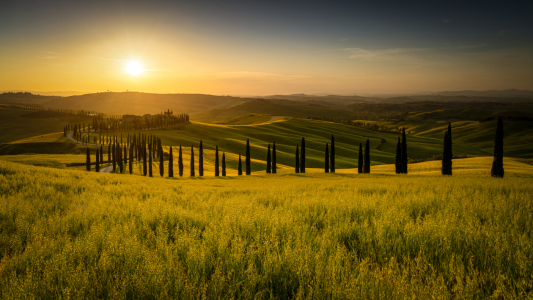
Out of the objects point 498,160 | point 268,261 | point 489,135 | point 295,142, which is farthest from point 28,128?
point 489,135

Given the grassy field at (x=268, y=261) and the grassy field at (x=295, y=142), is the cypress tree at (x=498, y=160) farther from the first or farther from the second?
the grassy field at (x=295, y=142)

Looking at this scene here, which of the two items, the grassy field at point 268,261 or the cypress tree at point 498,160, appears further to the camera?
the cypress tree at point 498,160

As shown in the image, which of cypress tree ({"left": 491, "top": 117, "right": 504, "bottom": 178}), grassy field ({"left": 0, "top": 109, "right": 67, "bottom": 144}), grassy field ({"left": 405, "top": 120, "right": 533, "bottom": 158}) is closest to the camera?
cypress tree ({"left": 491, "top": 117, "right": 504, "bottom": 178})

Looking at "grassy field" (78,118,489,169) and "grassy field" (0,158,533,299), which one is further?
"grassy field" (78,118,489,169)

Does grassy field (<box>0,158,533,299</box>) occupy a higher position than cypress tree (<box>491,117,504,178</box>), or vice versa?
grassy field (<box>0,158,533,299</box>)

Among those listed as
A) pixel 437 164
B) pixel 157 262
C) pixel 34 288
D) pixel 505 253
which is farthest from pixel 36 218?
pixel 437 164

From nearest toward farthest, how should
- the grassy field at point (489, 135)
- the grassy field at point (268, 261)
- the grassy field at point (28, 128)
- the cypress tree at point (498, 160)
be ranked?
the grassy field at point (268, 261)
the cypress tree at point (498, 160)
the grassy field at point (489, 135)
the grassy field at point (28, 128)

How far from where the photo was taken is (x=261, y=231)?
516cm

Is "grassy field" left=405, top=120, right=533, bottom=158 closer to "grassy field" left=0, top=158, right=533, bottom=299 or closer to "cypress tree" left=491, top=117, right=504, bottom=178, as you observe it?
"cypress tree" left=491, top=117, right=504, bottom=178

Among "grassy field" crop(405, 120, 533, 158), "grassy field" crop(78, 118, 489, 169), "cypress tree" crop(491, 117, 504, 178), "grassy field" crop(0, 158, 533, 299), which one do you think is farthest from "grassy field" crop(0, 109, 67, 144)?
"grassy field" crop(405, 120, 533, 158)

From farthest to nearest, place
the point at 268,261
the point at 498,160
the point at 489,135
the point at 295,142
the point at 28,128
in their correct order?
the point at 28,128 → the point at 489,135 → the point at 295,142 → the point at 498,160 → the point at 268,261

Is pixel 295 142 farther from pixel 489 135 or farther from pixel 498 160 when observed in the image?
pixel 489 135

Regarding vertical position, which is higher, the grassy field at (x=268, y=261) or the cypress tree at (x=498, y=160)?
the grassy field at (x=268, y=261)

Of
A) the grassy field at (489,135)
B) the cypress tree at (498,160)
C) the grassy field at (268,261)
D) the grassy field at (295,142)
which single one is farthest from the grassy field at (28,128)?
the grassy field at (489,135)
